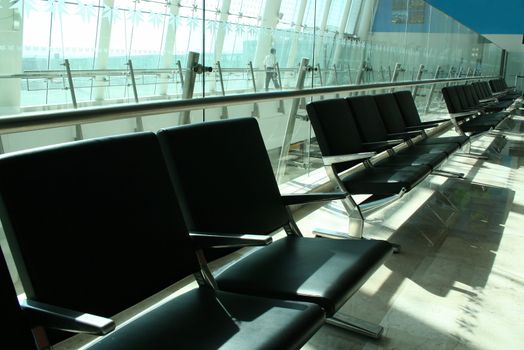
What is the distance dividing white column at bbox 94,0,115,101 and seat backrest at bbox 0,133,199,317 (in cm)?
72

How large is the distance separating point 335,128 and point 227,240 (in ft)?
5.70

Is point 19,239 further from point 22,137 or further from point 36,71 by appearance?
point 36,71

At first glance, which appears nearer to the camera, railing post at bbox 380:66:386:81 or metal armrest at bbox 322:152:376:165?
metal armrest at bbox 322:152:376:165

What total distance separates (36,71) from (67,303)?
3.67 feet

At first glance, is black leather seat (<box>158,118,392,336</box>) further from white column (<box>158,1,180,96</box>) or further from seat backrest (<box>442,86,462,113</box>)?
seat backrest (<box>442,86,462,113</box>)

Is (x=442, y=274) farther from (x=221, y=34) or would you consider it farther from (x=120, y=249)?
(x=120, y=249)

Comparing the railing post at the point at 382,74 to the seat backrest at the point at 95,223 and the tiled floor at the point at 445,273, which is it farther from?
the seat backrest at the point at 95,223

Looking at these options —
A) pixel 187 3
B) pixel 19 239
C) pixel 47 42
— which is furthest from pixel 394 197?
pixel 19 239

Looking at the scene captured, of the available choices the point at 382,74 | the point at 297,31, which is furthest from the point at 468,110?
the point at 297,31

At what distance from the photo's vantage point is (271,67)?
3893 millimetres

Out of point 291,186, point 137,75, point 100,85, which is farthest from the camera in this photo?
point 291,186

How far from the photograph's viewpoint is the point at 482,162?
6203mm

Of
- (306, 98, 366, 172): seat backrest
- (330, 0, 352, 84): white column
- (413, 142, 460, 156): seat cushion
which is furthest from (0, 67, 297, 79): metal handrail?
(330, 0, 352, 84): white column

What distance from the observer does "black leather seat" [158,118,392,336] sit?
1706 millimetres
